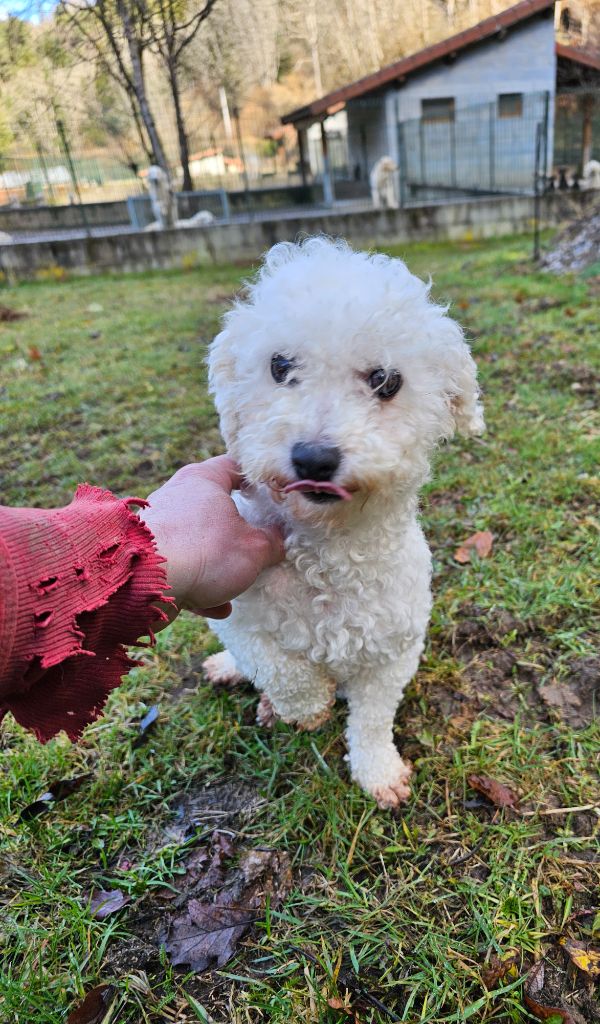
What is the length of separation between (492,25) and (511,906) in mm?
22829

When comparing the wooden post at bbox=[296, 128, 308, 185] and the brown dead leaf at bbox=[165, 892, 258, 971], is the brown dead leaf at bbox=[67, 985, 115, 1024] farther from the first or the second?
the wooden post at bbox=[296, 128, 308, 185]

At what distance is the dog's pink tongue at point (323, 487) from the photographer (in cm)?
142

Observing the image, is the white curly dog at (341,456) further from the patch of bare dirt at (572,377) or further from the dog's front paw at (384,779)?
the patch of bare dirt at (572,377)

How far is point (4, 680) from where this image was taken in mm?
1237

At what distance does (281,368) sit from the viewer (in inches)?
64.3

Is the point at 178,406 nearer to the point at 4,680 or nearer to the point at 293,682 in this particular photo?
the point at 293,682

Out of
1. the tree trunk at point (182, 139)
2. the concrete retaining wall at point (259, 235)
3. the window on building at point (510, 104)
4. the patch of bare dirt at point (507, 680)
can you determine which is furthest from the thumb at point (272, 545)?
the window on building at point (510, 104)

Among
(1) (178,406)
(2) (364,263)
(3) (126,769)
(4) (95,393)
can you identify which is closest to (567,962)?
(3) (126,769)

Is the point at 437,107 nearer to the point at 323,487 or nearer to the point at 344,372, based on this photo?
the point at 344,372

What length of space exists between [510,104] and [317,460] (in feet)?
75.9

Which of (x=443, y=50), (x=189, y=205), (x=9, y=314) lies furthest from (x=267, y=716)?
(x=443, y=50)

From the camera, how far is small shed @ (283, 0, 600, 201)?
663 inches

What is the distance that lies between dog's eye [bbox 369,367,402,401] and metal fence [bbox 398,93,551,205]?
1678cm

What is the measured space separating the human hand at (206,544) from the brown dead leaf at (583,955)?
1233mm
